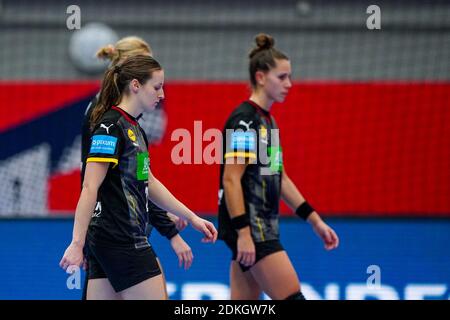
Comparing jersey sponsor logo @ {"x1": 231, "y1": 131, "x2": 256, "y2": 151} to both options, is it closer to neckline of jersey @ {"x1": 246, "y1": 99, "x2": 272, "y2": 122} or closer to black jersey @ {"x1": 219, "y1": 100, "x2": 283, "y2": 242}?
black jersey @ {"x1": 219, "y1": 100, "x2": 283, "y2": 242}

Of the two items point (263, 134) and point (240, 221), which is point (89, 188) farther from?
point (263, 134)

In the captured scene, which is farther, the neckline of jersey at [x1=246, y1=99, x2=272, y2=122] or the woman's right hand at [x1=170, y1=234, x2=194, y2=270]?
the neckline of jersey at [x1=246, y1=99, x2=272, y2=122]

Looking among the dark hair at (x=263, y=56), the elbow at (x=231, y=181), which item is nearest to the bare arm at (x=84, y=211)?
the elbow at (x=231, y=181)

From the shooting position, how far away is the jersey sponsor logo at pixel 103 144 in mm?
3633

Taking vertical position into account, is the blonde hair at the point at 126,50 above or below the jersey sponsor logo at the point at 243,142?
above

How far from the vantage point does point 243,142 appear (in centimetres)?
461

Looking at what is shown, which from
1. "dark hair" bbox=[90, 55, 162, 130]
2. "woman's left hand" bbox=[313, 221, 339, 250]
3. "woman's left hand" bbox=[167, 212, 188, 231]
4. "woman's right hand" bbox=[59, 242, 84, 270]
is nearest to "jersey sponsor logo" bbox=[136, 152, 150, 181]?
"dark hair" bbox=[90, 55, 162, 130]

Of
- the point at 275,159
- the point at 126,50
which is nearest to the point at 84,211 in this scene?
the point at 126,50

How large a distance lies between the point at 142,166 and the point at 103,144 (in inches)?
9.2

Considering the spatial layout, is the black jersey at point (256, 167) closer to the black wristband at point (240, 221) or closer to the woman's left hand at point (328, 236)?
the black wristband at point (240, 221)

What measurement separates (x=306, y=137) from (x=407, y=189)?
115 centimetres

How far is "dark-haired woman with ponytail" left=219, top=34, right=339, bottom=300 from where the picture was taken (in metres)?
4.55

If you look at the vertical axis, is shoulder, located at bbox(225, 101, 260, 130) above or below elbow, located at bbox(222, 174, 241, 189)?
above

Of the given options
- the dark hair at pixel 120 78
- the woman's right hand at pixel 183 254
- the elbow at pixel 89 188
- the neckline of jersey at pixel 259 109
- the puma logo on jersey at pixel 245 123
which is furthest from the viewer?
the neckline of jersey at pixel 259 109
